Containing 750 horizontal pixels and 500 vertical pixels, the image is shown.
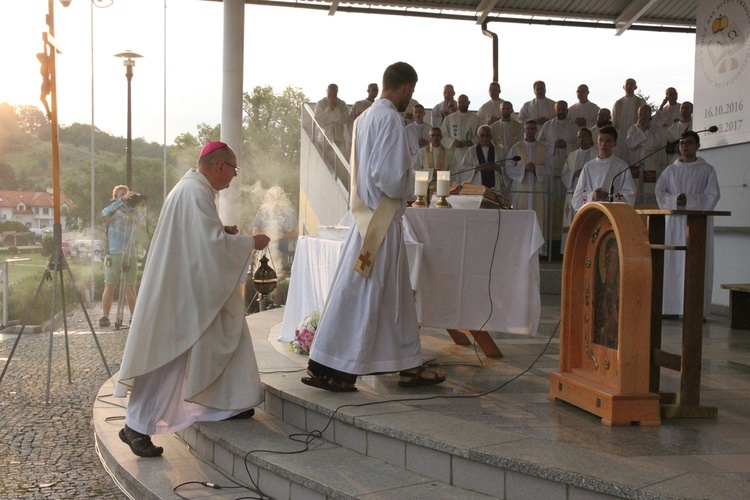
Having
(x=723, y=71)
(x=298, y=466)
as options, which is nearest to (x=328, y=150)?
(x=723, y=71)

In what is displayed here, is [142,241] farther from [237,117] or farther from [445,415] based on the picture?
[445,415]

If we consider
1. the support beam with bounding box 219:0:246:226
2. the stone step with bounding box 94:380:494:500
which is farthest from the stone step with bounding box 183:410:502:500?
the support beam with bounding box 219:0:246:226

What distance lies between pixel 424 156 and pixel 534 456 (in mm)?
9357

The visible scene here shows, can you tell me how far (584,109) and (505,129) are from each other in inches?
60.6

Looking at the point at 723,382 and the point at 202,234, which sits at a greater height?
the point at 202,234

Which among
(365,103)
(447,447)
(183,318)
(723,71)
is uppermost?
(365,103)

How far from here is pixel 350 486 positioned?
361cm

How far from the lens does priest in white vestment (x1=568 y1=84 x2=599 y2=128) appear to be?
13664 mm

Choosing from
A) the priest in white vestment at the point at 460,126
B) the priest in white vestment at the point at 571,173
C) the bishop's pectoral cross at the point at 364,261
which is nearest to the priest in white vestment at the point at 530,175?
the priest in white vestment at the point at 571,173

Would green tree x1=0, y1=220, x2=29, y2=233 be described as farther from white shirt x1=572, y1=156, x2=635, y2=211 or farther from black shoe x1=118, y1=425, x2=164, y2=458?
black shoe x1=118, y1=425, x2=164, y2=458

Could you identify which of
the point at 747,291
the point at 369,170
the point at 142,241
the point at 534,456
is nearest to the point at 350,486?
the point at 534,456

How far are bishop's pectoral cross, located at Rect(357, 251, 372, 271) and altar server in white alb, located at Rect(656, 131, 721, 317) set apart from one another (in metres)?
5.05

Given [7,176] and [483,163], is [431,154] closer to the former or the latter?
[483,163]

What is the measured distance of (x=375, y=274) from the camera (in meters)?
4.75
